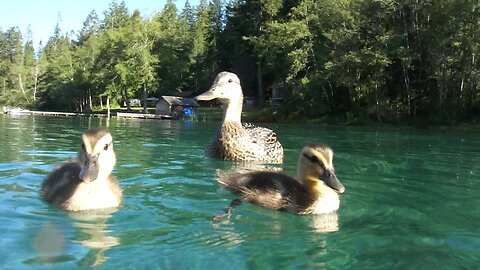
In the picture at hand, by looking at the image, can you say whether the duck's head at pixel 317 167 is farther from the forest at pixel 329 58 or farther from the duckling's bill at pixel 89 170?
the forest at pixel 329 58

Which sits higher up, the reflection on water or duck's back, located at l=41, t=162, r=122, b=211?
duck's back, located at l=41, t=162, r=122, b=211

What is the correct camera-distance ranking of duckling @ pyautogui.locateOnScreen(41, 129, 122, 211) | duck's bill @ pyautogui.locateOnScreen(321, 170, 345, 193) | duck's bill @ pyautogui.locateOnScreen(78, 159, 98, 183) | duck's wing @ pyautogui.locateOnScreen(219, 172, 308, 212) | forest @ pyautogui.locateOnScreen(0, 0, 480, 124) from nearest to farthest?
duck's bill @ pyautogui.locateOnScreen(78, 159, 98, 183) → duckling @ pyautogui.locateOnScreen(41, 129, 122, 211) → duck's bill @ pyautogui.locateOnScreen(321, 170, 345, 193) → duck's wing @ pyautogui.locateOnScreen(219, 172, 308, 212) → forest @ pyautogui.locateOnScreen(0, 0, 480, 124)

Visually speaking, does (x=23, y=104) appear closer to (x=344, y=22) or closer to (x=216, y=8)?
(x=216, y=8)

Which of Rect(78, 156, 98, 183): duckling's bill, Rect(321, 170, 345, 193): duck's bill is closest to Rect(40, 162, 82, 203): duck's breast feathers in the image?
Rect(78, 156, 98, 183): duckling's bill

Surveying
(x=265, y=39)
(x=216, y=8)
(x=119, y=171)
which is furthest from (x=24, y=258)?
(x=216, y=8)

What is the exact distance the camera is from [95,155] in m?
6.26

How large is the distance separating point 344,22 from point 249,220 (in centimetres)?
4579

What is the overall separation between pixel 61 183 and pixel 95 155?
1056 mm

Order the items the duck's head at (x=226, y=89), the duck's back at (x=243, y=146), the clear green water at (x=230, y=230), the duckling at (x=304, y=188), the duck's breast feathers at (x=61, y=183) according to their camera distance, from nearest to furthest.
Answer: the clear green water at (x=230, y=230) < the duck's breast feathers at (x=61, y=183) < the duckling at (x=304, y=188) < the duck's back at (x=243, y=146) < the duck's head at (x=226, y=89)

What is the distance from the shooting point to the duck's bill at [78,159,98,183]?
19.7 ft

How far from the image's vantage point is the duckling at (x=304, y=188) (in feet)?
22.1

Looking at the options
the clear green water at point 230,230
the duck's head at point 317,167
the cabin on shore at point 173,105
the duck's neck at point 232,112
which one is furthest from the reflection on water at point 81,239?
the cabin on shore at point 173,105

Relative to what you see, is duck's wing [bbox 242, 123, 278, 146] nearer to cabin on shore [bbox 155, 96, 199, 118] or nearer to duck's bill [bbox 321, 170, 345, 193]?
duck's bill [bbox 321, 170, 345, 193]

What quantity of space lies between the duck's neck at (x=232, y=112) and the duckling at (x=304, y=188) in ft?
16.2
